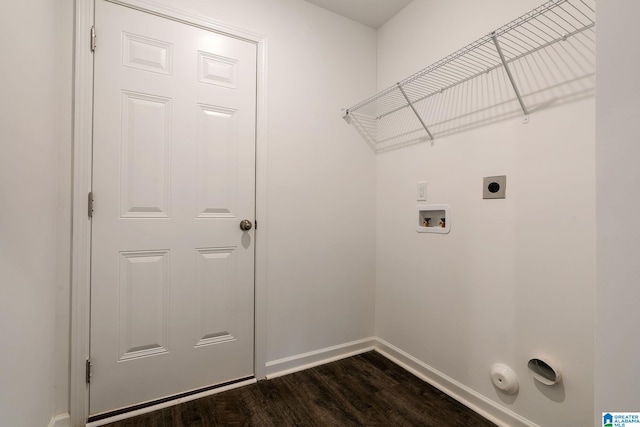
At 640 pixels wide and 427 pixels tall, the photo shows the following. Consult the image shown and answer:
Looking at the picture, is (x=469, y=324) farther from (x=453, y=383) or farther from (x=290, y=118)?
(x=290, y=118)

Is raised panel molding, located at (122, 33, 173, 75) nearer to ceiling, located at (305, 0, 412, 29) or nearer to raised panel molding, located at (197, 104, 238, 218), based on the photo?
raised panel molding, located at (197, 104, 238, 218)

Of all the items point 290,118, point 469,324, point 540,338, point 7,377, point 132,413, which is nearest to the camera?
point 7,377

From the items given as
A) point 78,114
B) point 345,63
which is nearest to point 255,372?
point 78,114

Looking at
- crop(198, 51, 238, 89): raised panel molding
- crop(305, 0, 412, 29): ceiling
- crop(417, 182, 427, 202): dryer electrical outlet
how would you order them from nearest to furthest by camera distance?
crop(198, 51, 238, 89): raised panel molding → crop(417, 182, 427, 202): dryer electrical outlet → crop(305, 0, 412, 29): ceiling

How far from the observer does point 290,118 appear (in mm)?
1919

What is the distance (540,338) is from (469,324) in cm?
34

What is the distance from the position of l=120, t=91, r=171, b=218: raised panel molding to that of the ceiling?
1291 millimetres

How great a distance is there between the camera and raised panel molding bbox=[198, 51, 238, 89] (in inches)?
65.6

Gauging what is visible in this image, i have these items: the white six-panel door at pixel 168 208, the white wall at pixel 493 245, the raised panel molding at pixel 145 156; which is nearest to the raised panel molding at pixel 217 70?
the white six-panel door at pixel 168 208

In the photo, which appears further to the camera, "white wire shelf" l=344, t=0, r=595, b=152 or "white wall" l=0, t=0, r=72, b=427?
"white wire shelf" l=344, t=0, r=595, b=152

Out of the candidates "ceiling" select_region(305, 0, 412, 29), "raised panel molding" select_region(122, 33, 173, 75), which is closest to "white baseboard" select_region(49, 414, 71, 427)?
"raised panel molding" select_region(122, 33, 173, 75)

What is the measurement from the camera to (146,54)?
1.53 meters

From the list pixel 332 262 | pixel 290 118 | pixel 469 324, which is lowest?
pixel 469 324

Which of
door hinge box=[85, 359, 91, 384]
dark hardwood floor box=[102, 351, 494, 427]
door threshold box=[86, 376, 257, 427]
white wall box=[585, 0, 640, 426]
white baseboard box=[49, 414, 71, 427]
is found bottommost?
dark hardwood floor box=[102, 351, 494, 427]
